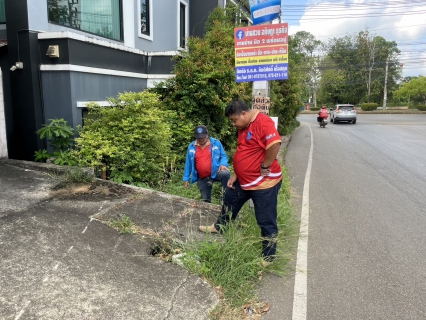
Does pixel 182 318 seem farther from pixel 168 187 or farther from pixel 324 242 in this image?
pixel 168 187

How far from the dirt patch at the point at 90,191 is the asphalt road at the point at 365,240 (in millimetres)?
2888

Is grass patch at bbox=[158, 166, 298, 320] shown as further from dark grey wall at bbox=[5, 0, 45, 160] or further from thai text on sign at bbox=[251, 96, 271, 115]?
dark grey wall at bbox=[5, 0, 45, 160]

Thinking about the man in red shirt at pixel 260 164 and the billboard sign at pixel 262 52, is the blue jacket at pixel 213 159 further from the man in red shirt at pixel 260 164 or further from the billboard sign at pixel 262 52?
the man in red shirt at pixel 260 164

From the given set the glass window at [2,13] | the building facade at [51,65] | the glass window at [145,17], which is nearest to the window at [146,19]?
the glass window at [145,17]

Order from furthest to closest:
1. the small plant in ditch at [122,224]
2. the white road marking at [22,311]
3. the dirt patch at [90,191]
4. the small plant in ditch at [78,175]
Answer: the small plant in ditch at [78,175] → the dirt patch at [90,191] → the small plant in ditch at [122,224] → the white road marking at [22,311]

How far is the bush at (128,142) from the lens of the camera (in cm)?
634

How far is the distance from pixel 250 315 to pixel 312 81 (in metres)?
66.8

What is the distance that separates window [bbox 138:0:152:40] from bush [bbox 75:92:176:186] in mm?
4246

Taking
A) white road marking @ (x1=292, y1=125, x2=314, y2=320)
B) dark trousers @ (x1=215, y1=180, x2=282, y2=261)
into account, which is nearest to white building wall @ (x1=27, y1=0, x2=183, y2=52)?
dark trousers @ (x1=215, y1=180, x2=282, y2=261)

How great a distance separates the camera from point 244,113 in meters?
3.78

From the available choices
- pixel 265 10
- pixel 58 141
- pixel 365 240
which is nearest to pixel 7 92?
pixel 58 141

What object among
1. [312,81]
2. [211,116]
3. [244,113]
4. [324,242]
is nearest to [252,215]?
[324,242]

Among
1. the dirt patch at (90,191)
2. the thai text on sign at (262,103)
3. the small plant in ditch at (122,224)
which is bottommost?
the small plant in ditch at (122,224)

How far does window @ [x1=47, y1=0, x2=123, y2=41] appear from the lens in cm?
748
